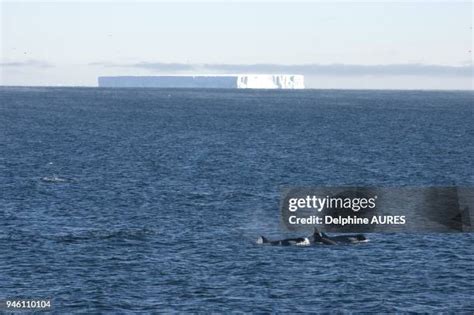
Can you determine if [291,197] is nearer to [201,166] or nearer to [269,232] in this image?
[269,232]

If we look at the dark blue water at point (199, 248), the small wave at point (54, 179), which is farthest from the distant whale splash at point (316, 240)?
the small wave at point (54, 179)

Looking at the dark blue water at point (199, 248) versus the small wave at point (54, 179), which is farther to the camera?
the small wave at point (54, 179)

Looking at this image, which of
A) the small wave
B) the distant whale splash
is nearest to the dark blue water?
the small wave

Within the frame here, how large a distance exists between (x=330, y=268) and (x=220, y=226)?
19.2m

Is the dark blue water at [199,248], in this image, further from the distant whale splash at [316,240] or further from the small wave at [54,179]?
the distant whale splash at [316,240]
